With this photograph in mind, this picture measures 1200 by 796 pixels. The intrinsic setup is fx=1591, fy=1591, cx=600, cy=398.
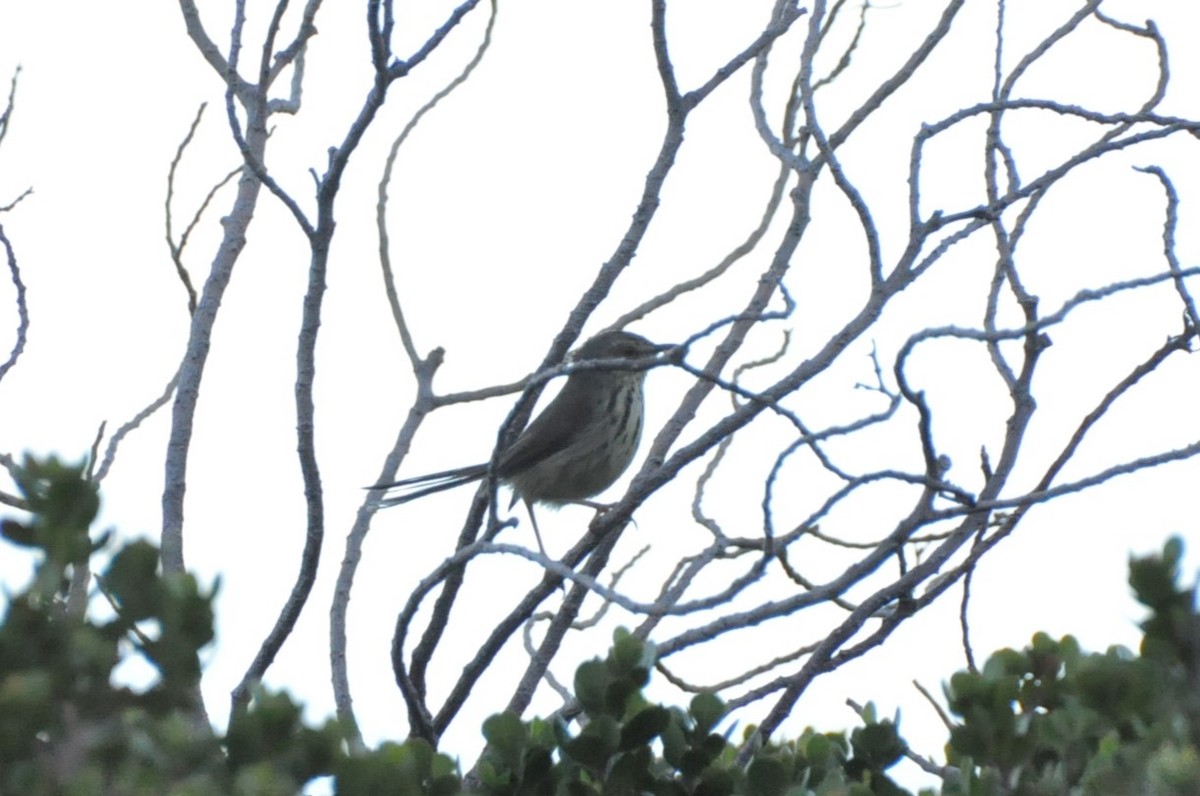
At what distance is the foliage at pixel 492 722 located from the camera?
5.30 feet

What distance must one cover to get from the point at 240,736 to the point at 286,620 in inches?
57.4

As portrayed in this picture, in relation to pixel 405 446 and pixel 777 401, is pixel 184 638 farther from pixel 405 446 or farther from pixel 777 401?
pixel 405 446

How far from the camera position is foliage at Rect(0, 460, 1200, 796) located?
1.62 m

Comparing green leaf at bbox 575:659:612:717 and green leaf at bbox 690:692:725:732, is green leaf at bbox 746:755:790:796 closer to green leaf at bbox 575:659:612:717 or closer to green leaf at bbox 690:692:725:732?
green leaf at bbox 690:692:725:732

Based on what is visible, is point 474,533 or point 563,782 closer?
point 563,782

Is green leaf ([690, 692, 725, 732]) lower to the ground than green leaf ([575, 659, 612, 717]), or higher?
lower

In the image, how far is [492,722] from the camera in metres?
2.28

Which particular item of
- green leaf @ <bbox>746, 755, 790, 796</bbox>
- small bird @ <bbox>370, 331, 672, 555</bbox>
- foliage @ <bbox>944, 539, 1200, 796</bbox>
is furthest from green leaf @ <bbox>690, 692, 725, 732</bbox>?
small bird @ <bbox>370, 331, 672, 555</bbox>

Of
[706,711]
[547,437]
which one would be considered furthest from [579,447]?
[706,711]

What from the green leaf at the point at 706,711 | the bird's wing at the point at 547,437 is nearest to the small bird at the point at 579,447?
the bird's wing at the point at 547,437

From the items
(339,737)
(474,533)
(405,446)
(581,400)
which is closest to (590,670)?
(339,737)

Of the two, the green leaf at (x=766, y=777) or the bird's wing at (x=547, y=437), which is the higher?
the bird's wing at (x=547, y=437)

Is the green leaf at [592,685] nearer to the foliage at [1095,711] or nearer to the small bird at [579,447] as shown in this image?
the foliage at [1095,711]

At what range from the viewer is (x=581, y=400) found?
7445 mm
